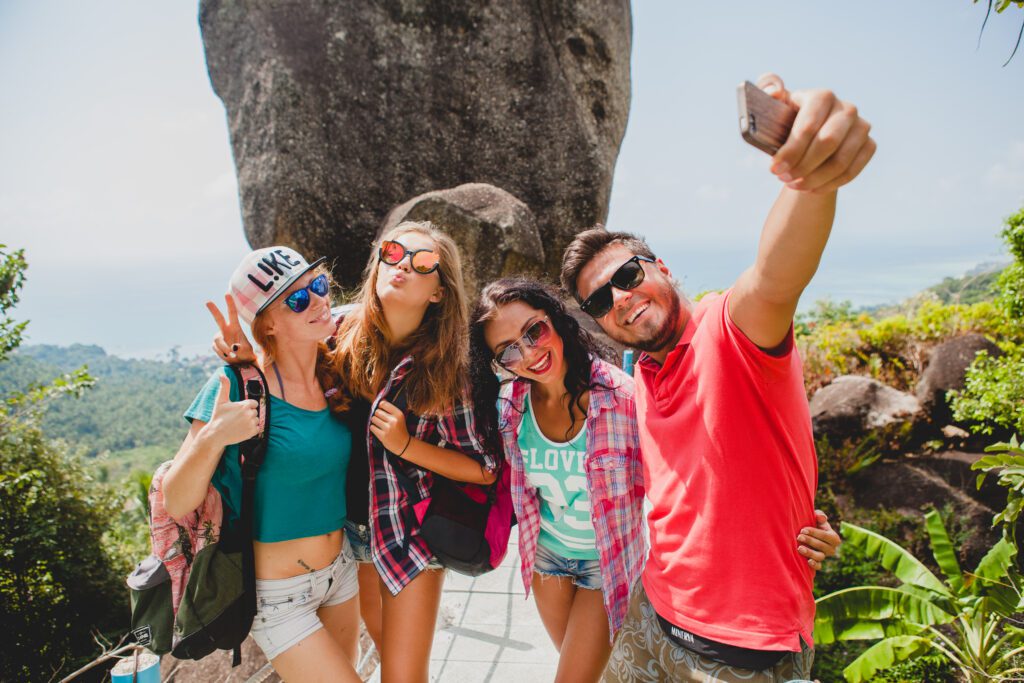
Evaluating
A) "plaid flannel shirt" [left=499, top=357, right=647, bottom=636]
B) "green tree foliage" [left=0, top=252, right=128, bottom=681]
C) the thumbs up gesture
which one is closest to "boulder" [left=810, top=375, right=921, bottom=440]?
"plaid flannel shirt" [left=499, top=357, right=647, bottom=636]

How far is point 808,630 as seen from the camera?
6.09 ft

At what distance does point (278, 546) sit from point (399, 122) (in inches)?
290

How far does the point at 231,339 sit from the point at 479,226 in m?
4.86

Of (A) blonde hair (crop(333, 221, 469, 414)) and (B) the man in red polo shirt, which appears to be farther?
(A) blonde hair (crop(333, 221, 469, 414))

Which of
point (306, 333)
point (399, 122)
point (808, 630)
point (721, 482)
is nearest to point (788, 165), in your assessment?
point (721, 482)

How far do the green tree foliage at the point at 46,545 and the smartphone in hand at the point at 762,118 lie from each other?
8627 millimetres

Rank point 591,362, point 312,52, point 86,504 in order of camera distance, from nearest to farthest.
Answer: point 591,362 < point 312,52 < point 86,504

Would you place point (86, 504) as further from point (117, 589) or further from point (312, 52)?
point (312, 52)

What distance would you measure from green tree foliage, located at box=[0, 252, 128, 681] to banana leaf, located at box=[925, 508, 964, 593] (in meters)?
9.54

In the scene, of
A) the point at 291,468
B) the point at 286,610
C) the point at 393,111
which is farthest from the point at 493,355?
the point at 393,111

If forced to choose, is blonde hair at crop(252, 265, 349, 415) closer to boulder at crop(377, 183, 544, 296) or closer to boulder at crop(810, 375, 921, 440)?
boulder at crop(377, 183, 544, 296)

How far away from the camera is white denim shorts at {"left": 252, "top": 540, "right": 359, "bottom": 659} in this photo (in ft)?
8.06

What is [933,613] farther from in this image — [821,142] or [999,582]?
[821,142]

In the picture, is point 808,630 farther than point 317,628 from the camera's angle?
No
